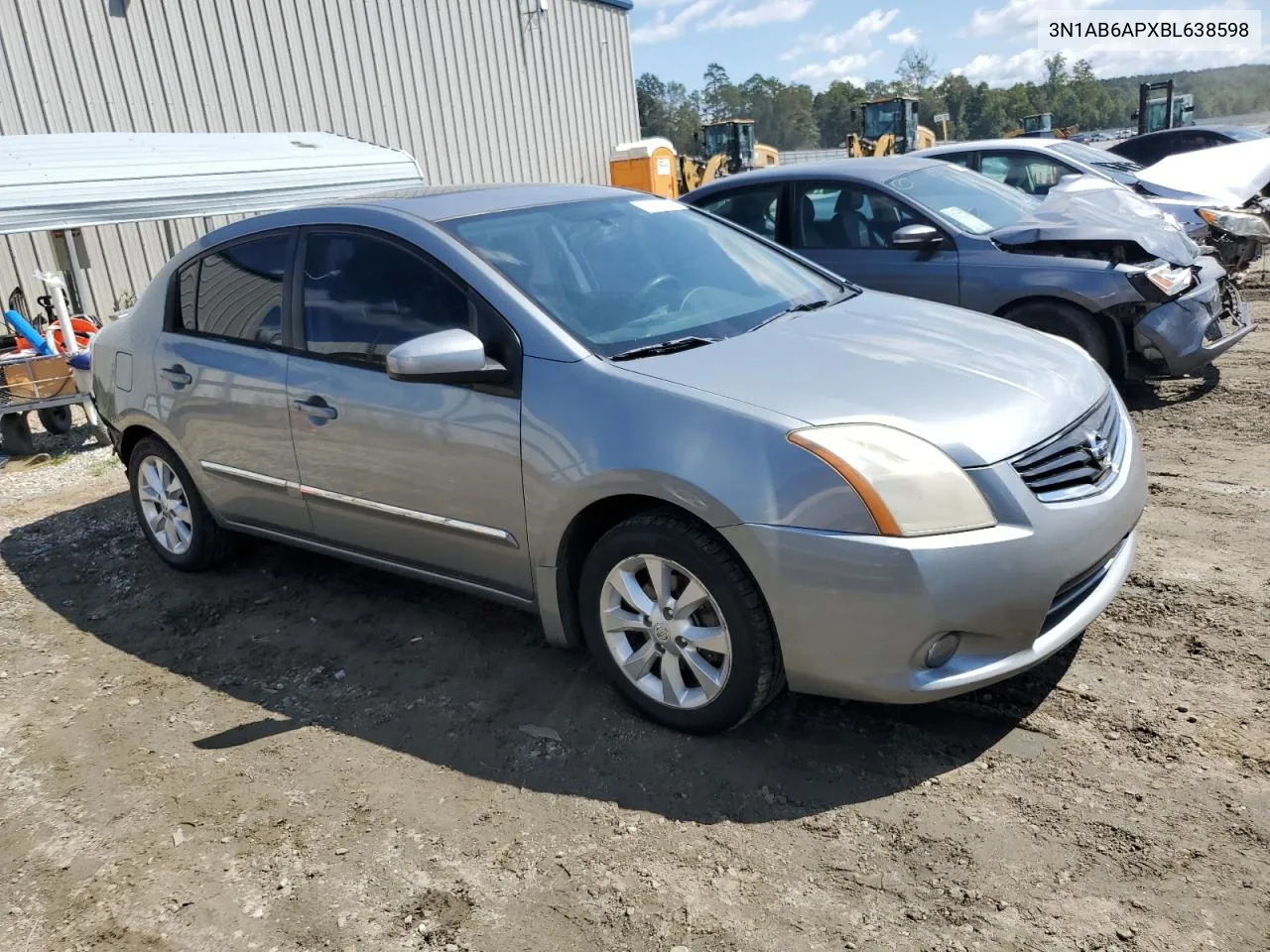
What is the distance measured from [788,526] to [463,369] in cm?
119

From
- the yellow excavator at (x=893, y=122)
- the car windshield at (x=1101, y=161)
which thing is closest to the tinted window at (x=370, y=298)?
the car windshield at (x=1101, y=161)

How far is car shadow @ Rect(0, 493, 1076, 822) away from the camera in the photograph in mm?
2975

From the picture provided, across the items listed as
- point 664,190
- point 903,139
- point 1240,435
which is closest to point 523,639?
point 1240,435

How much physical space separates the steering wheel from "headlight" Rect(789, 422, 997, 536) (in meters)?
1.09

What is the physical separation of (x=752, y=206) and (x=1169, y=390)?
9.94ft

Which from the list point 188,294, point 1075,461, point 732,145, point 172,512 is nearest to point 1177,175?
point 1075,461

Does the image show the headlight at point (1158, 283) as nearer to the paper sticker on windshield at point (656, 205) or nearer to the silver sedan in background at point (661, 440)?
the silver sedan in background at point (661, 440)

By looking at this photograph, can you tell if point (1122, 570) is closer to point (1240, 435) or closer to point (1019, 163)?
point (1240, 435)

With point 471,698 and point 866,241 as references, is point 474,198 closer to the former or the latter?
point 471,698

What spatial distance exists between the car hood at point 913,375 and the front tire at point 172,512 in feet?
8.60

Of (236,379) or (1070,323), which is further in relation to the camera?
(1070,323)

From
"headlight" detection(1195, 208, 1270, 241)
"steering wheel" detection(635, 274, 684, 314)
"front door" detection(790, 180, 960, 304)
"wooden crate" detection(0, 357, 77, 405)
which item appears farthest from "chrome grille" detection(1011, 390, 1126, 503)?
"wooden crate" detection(0, 357, 77, 405)

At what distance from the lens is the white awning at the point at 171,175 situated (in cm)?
780

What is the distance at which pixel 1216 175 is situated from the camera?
10008 mm
